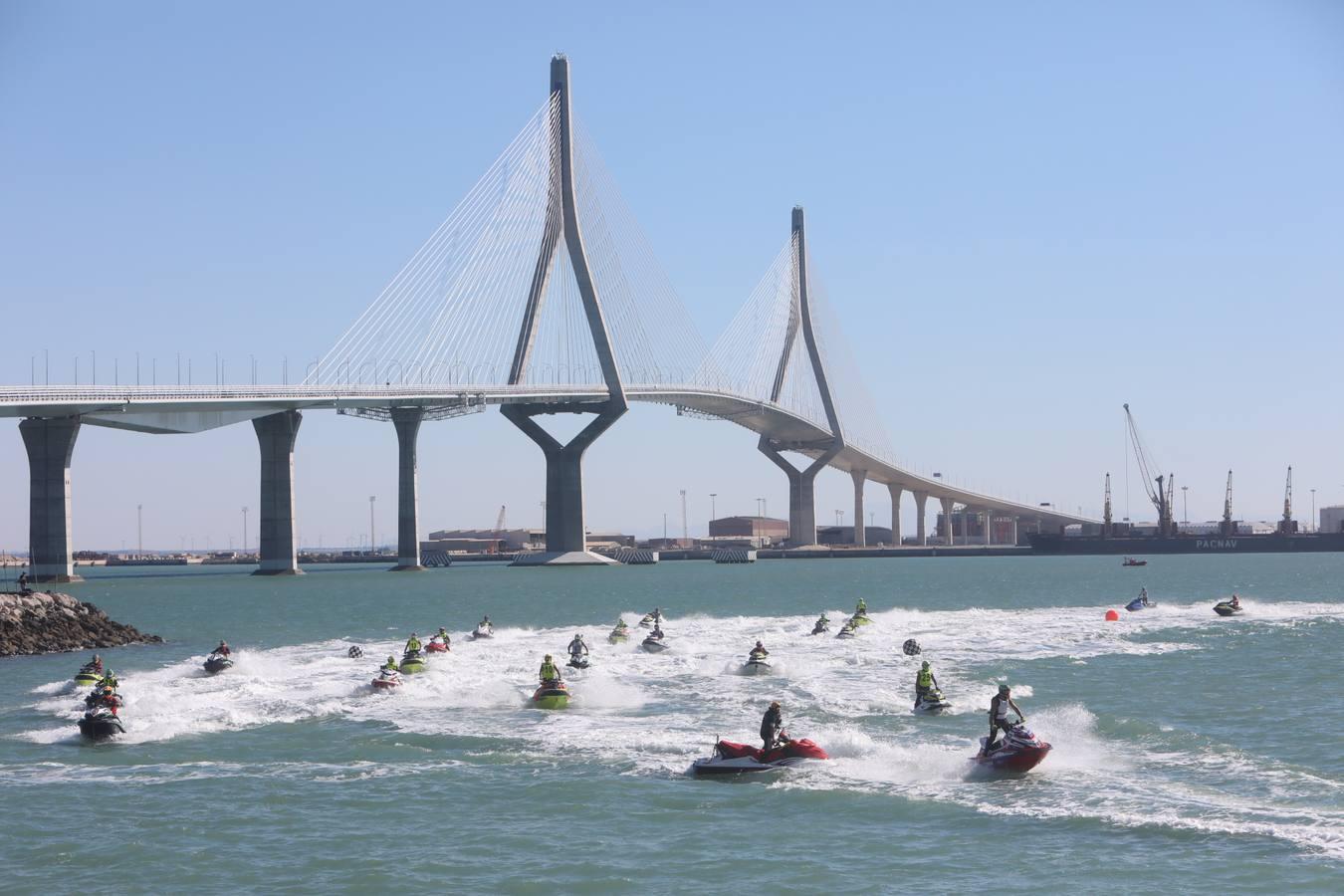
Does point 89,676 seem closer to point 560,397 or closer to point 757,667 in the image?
point 757,667

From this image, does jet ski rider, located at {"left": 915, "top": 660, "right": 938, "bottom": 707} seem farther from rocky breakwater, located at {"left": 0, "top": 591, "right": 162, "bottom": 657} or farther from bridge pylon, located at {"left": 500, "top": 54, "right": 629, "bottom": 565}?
bridge pylon, located at {"left": 500, "top": 54, "right": 629, "bottom": 565}

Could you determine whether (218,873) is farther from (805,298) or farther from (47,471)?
(805,298)

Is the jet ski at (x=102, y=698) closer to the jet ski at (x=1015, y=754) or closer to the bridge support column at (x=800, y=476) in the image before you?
the jet ski at (x=1015, y=754)

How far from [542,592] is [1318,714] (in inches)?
2776

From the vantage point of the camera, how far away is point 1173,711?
33.9 metres

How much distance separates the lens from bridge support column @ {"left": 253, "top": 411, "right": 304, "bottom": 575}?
113 metres

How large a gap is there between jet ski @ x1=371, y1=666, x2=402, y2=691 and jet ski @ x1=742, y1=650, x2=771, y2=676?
969 centimetres

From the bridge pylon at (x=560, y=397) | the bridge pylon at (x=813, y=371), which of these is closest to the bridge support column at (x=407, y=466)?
the bridge pylon at (x=560, y=397)

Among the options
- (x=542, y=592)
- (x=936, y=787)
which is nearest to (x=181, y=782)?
(x=936, y=787)

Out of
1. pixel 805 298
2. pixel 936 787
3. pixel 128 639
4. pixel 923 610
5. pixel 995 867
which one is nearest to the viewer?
pixel 995 867

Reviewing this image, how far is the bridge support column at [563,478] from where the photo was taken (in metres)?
131

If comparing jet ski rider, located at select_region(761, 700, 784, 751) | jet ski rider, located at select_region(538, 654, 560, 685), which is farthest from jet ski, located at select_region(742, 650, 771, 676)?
jet ski rider, located at select_region(761, 700, 784, 751)

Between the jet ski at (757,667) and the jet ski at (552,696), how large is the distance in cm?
737

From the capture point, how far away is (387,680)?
3981cm
